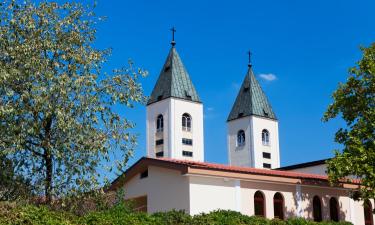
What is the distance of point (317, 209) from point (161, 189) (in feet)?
24.9

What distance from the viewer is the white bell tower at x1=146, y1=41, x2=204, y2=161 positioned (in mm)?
77125

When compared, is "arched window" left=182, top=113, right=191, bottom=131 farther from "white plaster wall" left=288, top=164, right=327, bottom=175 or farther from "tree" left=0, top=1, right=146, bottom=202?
"tree" left=0, top=1, right=146, bottom=202

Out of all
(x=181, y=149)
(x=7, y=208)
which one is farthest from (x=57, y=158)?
(x=181, y=149)

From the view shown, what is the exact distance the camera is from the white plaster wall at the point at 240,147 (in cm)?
8106

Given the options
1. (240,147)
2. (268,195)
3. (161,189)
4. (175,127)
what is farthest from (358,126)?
(240,147)

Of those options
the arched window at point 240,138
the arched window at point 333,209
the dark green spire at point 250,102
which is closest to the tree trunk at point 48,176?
the arched window at point 333,209

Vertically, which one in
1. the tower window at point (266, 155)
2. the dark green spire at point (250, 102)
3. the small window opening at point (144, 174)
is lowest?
the small window opening at point (144, 174)

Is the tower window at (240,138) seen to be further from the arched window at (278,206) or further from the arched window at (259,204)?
the arched window at (259,204)

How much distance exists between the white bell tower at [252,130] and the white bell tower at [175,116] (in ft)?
17.5

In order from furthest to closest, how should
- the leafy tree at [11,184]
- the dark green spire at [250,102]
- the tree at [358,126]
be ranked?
the dark green spire at [250,102], the tree at [358,126], the leafy tree at [11,184]

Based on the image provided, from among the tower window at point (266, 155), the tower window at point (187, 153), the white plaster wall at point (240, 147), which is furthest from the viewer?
the tower window at point (266, 155)

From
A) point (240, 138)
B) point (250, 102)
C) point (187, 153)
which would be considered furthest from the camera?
point (240, 138)

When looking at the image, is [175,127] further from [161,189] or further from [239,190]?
[239,190]

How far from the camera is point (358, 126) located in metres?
25.5
